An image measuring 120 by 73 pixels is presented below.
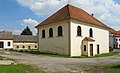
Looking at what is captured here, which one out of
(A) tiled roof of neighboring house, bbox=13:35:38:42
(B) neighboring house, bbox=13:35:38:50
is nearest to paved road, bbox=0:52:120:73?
(B) neighboring house, bbox=13:35:38:50

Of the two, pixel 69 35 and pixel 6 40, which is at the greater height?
pixel 69 35

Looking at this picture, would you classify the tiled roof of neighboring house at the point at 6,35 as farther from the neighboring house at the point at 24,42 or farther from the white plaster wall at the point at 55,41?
the white plaster wall at the point at 55,41

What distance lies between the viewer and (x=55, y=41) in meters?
30.8

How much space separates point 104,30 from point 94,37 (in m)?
5.56

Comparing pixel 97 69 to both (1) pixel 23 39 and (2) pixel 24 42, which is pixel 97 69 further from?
(1) pixel 23 39

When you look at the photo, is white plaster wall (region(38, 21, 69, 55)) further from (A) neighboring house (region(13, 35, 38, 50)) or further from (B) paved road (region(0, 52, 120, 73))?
(A) neighboring house (region(13, 35, 38, 50))

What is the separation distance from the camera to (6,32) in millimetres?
65438

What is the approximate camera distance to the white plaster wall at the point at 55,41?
2871cm

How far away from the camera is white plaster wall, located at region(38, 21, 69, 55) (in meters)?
28.7

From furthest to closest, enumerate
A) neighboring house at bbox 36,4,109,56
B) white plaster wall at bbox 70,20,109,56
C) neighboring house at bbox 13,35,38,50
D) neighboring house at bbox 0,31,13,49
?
neighboring house at bbox 13,35,38,50 → neighboring house at bbox 0,31,13,49 → white plaster wall at bbox 70,20,109,56 → neighboring house at bbox 36,4,109,56

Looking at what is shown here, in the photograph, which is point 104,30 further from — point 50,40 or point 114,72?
point 114,72

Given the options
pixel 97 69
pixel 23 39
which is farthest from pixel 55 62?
pixel 23 39

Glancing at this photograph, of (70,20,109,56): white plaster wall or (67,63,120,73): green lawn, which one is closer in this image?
(67,63,120,73): green lawn

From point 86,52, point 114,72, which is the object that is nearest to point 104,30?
point 86,52
